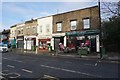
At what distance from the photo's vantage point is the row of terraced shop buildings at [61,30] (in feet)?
122

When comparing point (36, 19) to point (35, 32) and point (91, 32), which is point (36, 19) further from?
point (91, 32)

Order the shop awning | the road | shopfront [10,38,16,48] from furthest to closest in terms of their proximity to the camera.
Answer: shopfront [10,38,16,48] < the shop awning < the road

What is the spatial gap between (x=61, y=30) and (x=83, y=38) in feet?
20.8

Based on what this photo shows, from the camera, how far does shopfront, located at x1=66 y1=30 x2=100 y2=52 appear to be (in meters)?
36.5

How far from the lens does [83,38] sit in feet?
127

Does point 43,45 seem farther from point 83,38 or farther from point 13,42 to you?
point 13,42

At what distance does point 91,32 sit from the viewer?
121 feet

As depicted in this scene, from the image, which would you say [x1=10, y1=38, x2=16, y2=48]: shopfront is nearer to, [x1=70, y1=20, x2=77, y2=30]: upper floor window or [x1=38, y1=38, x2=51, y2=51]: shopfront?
[x1=38, y1=38, x2=51, y2=51]: shopfront

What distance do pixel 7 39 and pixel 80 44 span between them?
1490 inches

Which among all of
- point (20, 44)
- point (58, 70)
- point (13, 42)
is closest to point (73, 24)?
point (20, 44)

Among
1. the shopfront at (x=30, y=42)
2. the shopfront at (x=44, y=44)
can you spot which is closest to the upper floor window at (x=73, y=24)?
the shopfront at (x=44, y=44)

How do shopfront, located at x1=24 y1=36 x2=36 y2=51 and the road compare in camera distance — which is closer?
the road

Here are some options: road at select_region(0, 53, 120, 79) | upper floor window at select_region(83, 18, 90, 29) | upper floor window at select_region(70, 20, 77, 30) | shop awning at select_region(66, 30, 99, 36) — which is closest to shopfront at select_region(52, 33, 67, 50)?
shop awning at select_region(66, 30, 99, 36)

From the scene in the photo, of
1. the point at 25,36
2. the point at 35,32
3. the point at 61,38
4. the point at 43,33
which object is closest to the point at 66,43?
the point at 61,38
